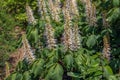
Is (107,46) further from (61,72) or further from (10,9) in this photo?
(10,9)

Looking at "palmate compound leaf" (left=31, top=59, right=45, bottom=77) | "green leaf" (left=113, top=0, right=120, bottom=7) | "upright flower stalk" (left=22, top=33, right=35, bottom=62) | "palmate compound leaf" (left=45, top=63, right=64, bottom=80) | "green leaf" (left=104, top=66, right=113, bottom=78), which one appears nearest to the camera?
"green leaf" (left=104, top=66, right=113, bottom=78)

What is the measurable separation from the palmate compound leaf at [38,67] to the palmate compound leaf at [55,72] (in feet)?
1.08

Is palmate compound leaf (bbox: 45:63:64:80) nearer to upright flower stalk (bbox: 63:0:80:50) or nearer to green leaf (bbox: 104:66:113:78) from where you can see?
upright flower stalk (bbox: 63:0:80:50)

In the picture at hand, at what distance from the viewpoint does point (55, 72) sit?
4.35m

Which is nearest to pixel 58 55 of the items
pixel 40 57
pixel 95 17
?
pixel 40 57

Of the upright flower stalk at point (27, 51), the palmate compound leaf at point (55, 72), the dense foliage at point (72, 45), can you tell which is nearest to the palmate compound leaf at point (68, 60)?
the dense foliage at point (72, 45)

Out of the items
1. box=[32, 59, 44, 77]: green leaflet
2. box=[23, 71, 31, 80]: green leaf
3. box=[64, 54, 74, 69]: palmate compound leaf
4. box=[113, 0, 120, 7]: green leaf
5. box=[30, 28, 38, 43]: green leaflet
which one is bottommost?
box=[23, 71, 31, 80]: green leaf

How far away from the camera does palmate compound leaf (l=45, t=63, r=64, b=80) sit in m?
4.35

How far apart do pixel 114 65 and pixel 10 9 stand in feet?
25.3

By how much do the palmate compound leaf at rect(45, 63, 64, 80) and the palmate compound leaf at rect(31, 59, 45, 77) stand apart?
1.08 ft

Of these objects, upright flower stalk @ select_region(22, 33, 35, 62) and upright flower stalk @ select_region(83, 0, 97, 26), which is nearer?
upright flower stalk @ select_region(22, 33, 35, 62)

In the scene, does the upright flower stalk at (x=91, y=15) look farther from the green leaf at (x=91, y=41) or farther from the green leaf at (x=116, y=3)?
the green leaf at (x=116, y=3)

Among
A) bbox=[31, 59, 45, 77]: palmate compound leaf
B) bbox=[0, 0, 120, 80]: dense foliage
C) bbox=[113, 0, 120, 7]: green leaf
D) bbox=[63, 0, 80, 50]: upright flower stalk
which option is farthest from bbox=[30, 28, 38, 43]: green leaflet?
bbox=[113, 0, 120, 7]: green leaf

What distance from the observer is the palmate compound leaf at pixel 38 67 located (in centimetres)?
→ 466
